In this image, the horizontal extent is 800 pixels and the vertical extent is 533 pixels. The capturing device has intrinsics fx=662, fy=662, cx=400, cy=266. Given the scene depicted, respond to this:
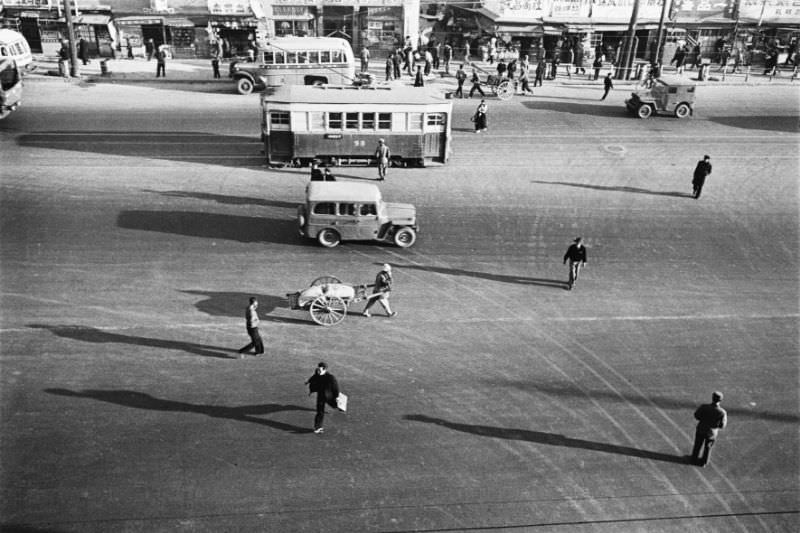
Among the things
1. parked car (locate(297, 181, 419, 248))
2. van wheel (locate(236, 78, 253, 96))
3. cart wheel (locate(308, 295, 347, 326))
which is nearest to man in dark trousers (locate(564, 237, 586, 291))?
parked car (locate(297, 181, 419, 248))

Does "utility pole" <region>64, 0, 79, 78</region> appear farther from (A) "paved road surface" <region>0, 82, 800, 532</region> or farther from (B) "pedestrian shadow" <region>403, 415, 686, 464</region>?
(B) "pedestrian shadow" <region>403, 415, 686, 464</region>

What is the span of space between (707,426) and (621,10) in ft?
126

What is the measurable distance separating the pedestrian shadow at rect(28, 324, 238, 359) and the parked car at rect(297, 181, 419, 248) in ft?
18.1

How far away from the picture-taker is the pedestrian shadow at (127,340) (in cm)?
1452

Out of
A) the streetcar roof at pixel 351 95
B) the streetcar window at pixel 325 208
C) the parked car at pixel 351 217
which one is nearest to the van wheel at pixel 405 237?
the parked car at pixel 351 217

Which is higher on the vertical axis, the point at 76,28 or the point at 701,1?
the point at 701,1

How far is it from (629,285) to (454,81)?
82.8 feet

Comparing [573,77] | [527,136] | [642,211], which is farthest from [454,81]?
[642,211]

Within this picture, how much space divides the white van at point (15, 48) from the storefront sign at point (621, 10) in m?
34.5

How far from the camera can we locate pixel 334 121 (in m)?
25.3

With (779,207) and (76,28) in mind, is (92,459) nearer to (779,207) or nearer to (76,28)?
(779,207)

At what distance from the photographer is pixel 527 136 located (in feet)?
98.6

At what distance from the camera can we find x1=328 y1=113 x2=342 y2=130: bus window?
25.2 meters

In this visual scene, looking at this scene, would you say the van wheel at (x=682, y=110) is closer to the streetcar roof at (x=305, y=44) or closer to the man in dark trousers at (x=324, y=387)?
the streetcar roof at (x=305, y=44)
